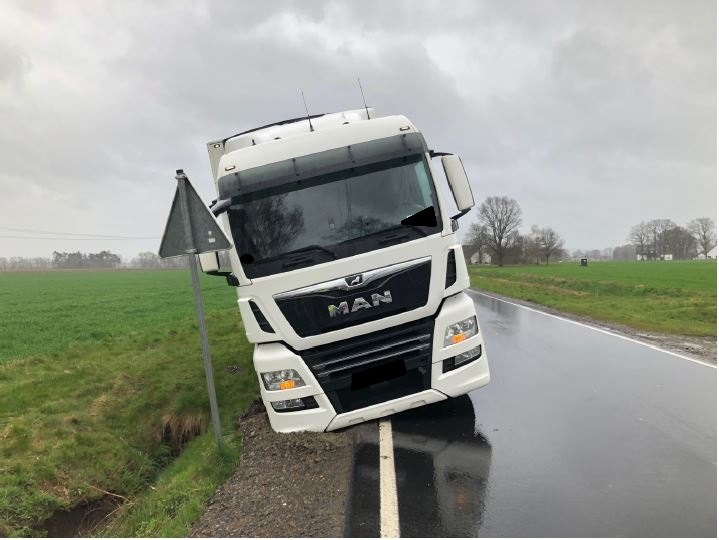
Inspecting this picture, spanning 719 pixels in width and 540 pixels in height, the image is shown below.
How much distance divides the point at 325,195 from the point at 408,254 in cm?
101

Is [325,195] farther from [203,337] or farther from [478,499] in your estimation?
[478,499]

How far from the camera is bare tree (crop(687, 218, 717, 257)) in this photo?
10400 cm

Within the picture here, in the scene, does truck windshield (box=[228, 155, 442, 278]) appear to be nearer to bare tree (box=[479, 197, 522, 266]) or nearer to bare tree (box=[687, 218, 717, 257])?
bare tree (box=[479, 197, 522, 266])

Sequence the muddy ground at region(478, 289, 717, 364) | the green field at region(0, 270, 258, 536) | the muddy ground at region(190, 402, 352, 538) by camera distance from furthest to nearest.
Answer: the muddy ground at region(478, 289, 717, 364) → the green field at region(0, 270, 258, 536) → the muddy ground at region(190, 402, 352, 538)

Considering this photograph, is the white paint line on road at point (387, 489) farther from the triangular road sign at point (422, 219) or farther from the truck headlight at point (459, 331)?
the triangular road sign at point (422, 219)

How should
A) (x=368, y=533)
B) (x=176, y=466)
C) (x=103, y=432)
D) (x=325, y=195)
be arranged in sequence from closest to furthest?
(x=368, y=533) → (x=325, y=195) → (x=176, y=466) → (x=103, y=432)

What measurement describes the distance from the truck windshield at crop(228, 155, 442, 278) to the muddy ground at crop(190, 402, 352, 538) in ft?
5.65

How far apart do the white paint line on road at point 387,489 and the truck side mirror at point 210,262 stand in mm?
2396

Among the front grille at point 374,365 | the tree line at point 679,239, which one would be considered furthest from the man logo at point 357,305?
the tree line at point 679,239

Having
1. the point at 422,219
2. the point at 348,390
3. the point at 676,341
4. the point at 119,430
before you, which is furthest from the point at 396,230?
the point at 676,341

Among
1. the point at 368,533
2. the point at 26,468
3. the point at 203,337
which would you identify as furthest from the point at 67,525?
the point at 368,533

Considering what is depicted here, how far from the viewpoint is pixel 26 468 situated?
194 inches

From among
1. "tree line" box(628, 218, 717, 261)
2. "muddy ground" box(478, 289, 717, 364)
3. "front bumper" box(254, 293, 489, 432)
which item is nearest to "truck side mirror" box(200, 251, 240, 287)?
"front bumper" box(254, 293, 489, 432)

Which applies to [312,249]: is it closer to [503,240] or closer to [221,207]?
[221,207]
